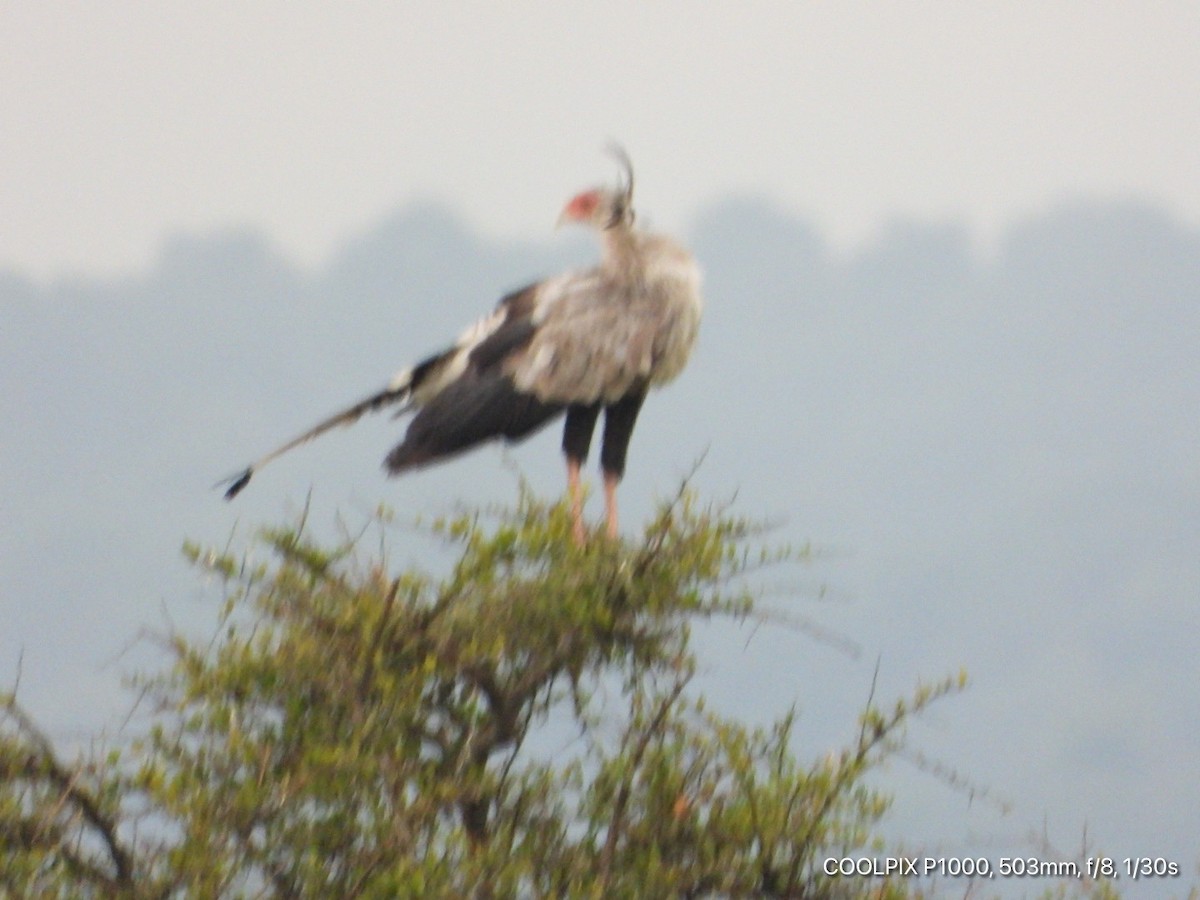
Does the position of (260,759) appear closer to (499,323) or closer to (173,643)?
(173,643)

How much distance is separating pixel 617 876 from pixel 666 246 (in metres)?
3.17

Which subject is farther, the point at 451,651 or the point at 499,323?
the point at 499,323

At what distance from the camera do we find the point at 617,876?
4.32 m

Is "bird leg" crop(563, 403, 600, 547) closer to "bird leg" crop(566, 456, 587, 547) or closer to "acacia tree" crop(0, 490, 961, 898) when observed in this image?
"bird leg" crop(566, 456, 587, 547)

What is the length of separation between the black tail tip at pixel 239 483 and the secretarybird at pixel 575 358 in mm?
465

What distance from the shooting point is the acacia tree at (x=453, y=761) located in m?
4.01

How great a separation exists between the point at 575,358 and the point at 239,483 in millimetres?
1343

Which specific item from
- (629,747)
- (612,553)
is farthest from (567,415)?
(629,747)

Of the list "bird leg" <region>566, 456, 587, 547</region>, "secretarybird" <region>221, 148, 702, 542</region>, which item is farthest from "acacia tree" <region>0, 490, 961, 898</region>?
"secretarybird" <region>221, 148, 702, 542</region>

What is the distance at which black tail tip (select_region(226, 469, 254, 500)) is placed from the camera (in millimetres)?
5637

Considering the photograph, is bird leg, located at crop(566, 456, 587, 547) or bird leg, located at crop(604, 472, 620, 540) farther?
bird leg, located at crop(604, 472, 620, 540)

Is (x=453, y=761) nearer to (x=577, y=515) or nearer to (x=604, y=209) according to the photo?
(x=577, y=515)

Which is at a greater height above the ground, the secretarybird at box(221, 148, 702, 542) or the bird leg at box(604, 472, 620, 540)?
the secretarybird at box(221, 148, 702, 542)

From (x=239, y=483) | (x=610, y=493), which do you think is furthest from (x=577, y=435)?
(x=239, y=483)
